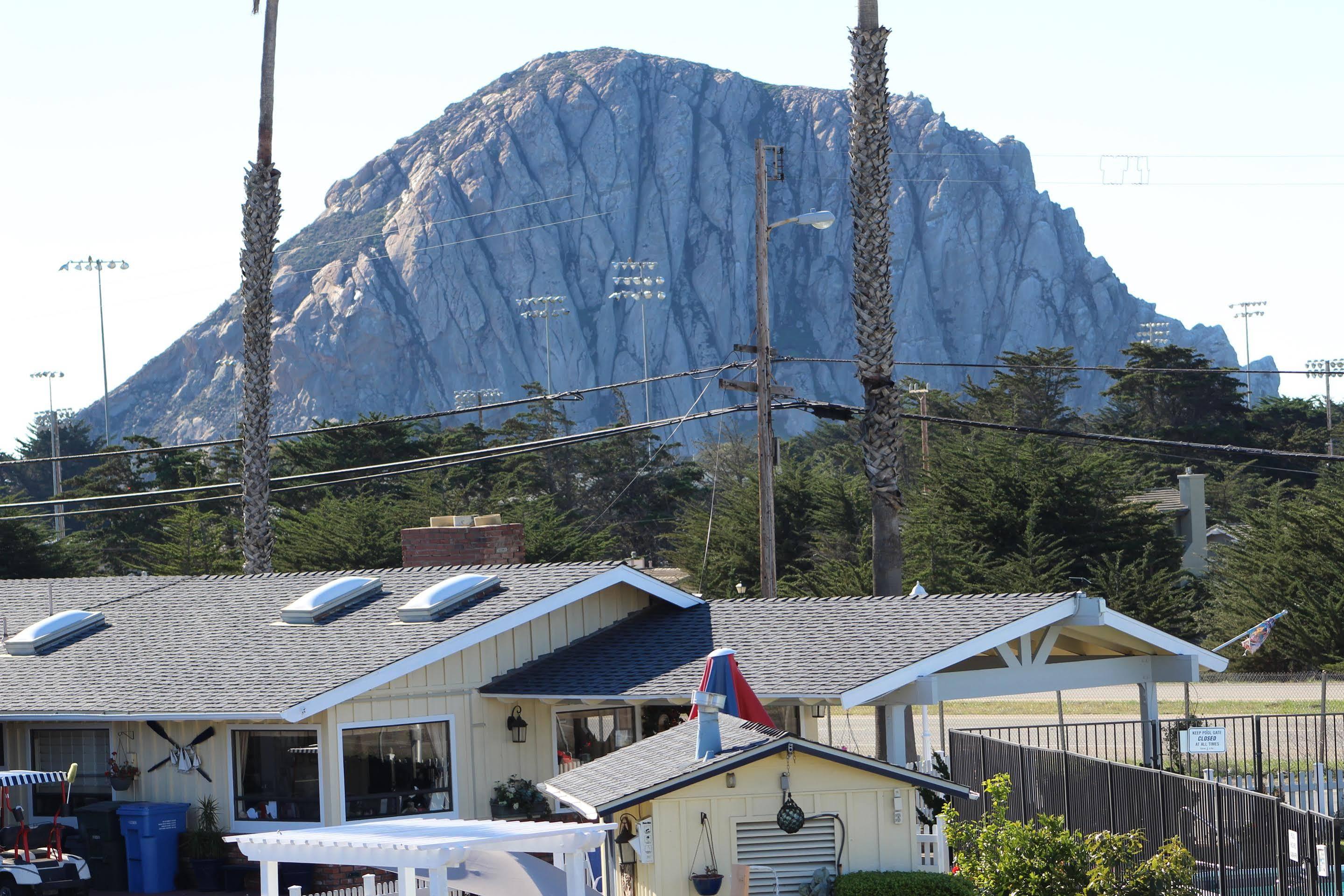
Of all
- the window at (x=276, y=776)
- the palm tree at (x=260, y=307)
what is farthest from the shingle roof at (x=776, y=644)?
the palm tree at (x=260, y=307)


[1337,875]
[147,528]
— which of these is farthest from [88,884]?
[147,528]

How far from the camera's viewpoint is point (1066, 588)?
40500 millimetres

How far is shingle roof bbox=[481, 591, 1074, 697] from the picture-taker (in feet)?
55.3

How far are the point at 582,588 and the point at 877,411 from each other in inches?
283

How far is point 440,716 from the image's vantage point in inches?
706

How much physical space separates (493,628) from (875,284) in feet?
33.0

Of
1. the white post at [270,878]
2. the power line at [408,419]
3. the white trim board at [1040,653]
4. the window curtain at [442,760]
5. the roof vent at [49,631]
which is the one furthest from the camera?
the power line at [408,419]

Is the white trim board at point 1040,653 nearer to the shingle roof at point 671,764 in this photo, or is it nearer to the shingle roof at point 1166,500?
the shingle roof at point 671,764

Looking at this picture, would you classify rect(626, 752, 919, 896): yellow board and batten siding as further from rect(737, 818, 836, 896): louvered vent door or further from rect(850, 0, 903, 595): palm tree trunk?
rect(850, 0, 903, 595): palm tree trunk

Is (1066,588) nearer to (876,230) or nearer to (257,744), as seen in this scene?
A: (876,230)

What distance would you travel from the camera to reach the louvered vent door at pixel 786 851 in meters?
12.6

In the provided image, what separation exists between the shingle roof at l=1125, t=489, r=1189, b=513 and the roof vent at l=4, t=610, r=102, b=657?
125 ft

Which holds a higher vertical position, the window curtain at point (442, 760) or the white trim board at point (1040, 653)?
the white trim board at point (1040, 653)

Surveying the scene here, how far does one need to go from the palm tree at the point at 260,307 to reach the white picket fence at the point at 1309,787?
1785 centimetres
